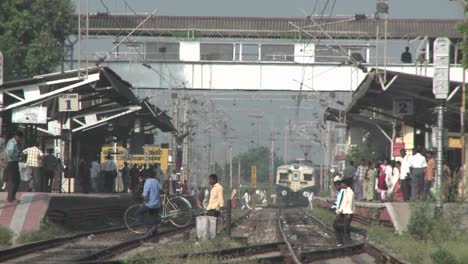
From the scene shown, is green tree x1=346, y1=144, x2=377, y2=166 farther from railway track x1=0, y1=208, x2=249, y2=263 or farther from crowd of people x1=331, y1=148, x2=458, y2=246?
railway track x1=0, y1=208, x2=249, y2=263

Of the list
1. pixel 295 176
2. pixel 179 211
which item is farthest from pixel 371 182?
pixel 295 176

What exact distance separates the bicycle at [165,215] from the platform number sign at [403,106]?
1004cm

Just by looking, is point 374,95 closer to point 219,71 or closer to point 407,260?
point 407,260

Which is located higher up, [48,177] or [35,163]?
[35,163]

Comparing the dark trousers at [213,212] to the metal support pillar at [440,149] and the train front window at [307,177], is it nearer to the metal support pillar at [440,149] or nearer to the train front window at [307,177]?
the metal support pillar at [440,149]

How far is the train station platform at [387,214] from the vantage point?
2520 centimetres

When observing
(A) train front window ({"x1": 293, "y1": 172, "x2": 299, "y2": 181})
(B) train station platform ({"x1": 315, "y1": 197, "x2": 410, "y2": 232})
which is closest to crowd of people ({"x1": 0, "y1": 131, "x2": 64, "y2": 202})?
(B) train station platform ({"x1": 315, "y1": 197, "x2": 410, "y2": 232})

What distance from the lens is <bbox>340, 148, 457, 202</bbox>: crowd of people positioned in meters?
26.7

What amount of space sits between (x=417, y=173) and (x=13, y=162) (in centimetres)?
1084

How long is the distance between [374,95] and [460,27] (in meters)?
8.88

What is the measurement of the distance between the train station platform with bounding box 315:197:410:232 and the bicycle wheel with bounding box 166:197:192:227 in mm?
5037

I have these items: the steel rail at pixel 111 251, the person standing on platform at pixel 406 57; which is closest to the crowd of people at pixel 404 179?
the steel rail at pixel 111 251

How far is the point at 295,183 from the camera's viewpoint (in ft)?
276

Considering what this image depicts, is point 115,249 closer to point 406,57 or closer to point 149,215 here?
point 149,215
